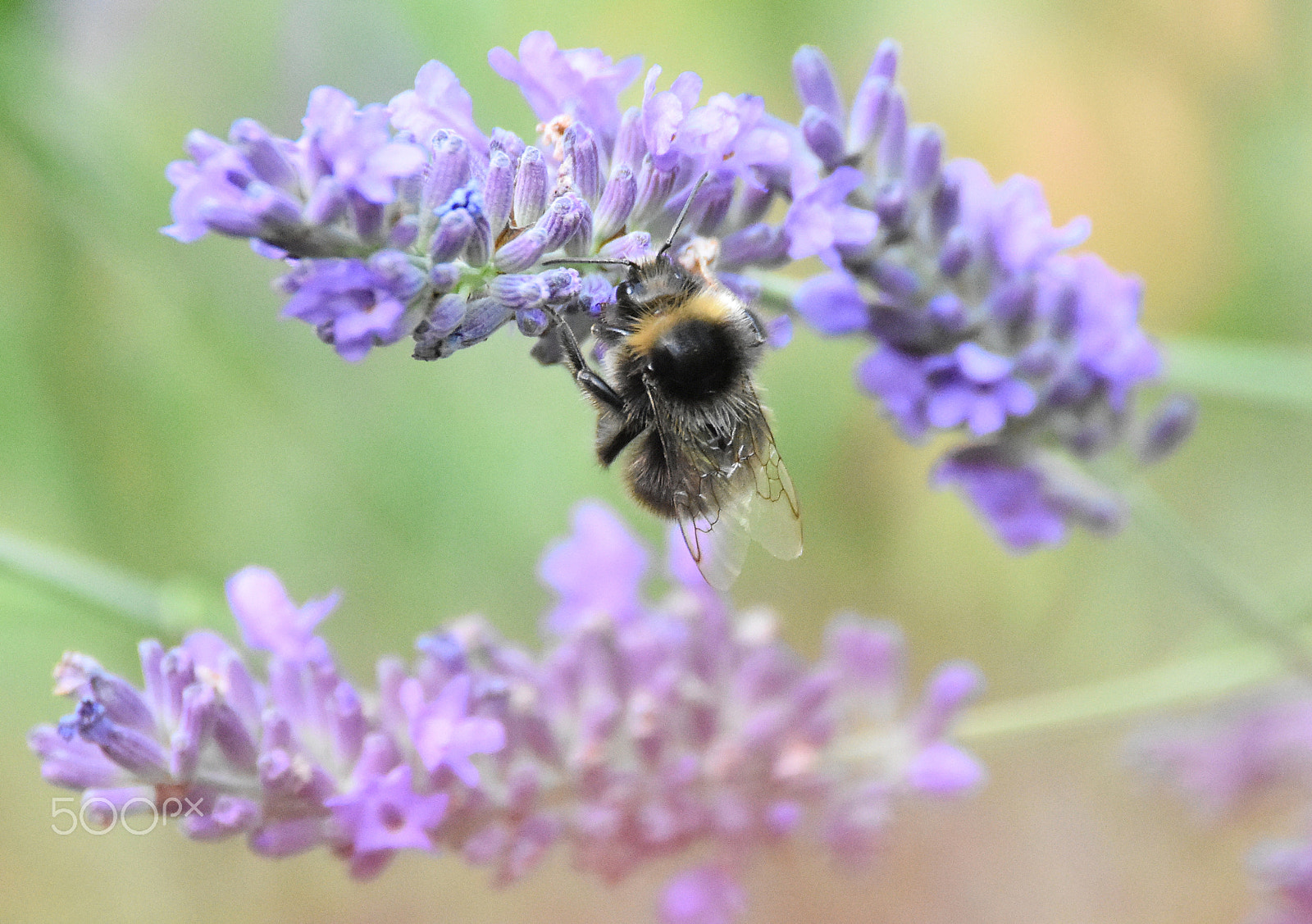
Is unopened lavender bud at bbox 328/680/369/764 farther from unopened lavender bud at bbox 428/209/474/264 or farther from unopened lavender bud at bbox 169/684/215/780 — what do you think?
unopened lavender bud at bbox 428/209/474/264

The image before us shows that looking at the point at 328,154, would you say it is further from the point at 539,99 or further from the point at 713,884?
the point at 713,884

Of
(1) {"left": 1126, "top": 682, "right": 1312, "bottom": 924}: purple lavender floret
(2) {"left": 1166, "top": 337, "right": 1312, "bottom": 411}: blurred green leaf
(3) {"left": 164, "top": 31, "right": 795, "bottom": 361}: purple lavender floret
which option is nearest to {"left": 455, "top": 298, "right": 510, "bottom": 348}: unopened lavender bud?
(3) {"left": 164, "top": 31, "right": 795, "bottom": 361}: purple lavender floret

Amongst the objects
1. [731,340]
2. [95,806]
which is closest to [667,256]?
[731,340]

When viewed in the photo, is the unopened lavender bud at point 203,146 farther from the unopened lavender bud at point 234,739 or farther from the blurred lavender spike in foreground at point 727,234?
the unopened lavender bud at point 234,739

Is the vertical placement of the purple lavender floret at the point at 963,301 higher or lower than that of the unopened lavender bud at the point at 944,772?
higher

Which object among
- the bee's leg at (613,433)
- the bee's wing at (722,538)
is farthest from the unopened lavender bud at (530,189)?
the bee's wing at (722,538)

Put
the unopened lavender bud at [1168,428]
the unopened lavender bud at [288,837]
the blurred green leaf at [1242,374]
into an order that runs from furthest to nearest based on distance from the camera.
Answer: the blurred green leaf at [1242,374] < the unopened lavender bud at [1168,428] < the unopened lavender bud at [288,837]

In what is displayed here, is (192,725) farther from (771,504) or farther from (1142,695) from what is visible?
(1142,695)

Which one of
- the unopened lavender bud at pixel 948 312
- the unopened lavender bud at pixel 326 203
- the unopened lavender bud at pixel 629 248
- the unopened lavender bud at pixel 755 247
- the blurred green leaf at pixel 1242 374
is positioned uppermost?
the blurred green leaf at pixel 1242 374
